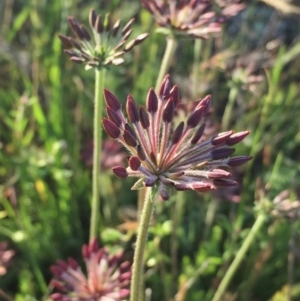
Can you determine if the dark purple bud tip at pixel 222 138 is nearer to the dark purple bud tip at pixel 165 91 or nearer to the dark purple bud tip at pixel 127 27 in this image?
the dark purple bud tip at pixel 165 91

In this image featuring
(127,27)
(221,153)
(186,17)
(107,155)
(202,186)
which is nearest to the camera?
(202,186)

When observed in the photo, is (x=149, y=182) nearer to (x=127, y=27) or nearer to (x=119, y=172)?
(x=119, y=172)

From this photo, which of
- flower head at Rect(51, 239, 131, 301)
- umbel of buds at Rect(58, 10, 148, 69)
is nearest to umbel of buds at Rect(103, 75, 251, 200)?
umbel of buds at Rect(58, 10, 148, 69)

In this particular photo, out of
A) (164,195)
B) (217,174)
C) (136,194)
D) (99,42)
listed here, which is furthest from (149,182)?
(136,194)

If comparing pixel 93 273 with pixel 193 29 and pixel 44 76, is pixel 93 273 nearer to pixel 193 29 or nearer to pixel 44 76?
pixel 193 29

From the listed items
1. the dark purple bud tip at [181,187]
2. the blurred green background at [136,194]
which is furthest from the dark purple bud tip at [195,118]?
the blurred green background at [136,194]

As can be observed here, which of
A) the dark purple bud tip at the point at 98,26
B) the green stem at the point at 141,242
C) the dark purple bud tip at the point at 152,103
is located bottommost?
the green stem at the point at 141,242

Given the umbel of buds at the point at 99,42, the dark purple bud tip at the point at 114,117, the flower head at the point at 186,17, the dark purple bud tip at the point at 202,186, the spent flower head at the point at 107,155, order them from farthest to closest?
the spent flower head at the point at 107,155
the flower head at the point at 186,17
the umbel of buds at the point at 99,42
the dark purple bud tip at the point at 114,117
the dark purple bud tip at the point at 202,186

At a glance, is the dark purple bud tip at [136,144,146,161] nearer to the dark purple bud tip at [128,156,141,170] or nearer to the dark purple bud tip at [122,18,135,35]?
the dark purple bud tip at [128,156,141,170]
